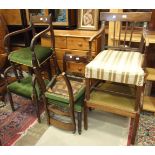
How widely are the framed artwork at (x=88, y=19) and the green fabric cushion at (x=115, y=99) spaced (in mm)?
908

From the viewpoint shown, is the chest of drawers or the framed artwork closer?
the chest of drawers

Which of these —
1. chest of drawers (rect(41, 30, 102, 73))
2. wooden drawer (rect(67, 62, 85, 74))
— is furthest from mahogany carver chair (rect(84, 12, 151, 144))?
wooden drawer (rect(67, 62, 85, 74))

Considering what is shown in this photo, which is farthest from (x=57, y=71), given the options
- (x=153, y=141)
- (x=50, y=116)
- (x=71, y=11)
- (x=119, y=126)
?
(x=153, y=141)

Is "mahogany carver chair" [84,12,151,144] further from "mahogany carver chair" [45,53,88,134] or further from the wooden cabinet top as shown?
the wooden cabinet top

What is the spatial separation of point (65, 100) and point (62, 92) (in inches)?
4.3

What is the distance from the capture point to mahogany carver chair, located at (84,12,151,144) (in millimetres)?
1389

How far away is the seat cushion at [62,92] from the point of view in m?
1.59

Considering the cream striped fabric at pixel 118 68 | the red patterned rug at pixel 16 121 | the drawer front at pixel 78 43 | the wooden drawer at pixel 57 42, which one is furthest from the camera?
the wooden drawer at pixel 57 42

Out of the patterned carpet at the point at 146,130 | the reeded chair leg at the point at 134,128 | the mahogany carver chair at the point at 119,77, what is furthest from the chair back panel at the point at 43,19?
the patterned carpet at the point at 146,130

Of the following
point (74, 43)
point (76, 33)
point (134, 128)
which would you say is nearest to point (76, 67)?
point (74, 43)

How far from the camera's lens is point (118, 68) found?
4.62ft

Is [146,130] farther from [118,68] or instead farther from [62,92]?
[62,92]

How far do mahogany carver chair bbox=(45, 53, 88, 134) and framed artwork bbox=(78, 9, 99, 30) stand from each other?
71 cm

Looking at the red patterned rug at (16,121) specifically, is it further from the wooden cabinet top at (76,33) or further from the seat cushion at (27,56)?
the wooden cabinet top at (76,33)
